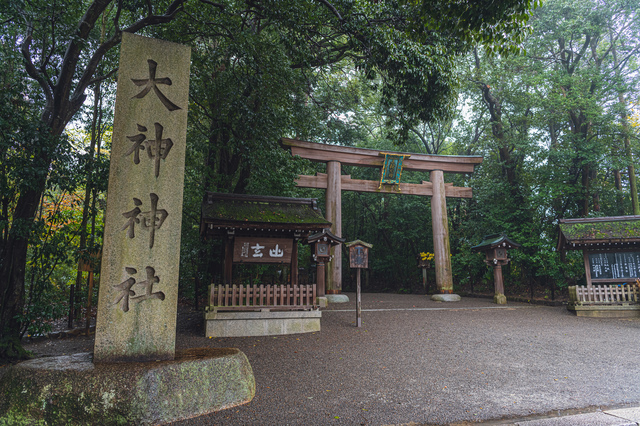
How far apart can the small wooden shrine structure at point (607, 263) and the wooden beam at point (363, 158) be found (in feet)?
15.8

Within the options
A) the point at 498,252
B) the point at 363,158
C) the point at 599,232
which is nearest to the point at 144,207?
the point at 363,158

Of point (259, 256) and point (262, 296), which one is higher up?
point (259, 256)

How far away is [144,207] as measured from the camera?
3.69m

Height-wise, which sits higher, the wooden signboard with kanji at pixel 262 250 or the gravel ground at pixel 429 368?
the wooden signboard with kanji at pixel 262 250

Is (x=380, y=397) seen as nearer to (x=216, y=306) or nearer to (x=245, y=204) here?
(x=216, y=306)

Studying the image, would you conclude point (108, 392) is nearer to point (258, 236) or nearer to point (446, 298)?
point (258, 236)

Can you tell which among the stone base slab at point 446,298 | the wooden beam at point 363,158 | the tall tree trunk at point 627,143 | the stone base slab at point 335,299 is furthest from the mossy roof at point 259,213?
the tall tree trunk at point 627,143

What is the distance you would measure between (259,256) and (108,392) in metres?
5.18

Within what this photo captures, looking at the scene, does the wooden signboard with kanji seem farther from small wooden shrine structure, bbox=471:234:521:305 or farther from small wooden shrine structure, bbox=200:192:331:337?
small wooden shrine structure, bbox=471:234:521:305

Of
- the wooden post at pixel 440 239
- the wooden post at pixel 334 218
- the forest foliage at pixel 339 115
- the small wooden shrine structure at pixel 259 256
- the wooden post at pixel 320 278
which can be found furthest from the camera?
the wooden post at pixel 440 239

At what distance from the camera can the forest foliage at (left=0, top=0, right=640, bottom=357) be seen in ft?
16.8

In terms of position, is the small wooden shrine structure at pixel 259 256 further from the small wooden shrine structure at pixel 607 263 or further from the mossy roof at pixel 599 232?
the small wooden shrine structure at pixel 607 263

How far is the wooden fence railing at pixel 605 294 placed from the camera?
377 inches

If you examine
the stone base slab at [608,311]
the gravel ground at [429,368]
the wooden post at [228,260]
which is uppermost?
the wooden post at [228,260]
